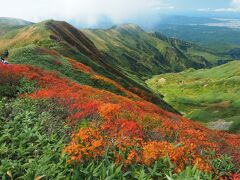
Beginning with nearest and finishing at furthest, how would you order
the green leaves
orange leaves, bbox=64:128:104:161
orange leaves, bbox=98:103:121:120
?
the green leaves, orange leaves, bbox=64:128:104:161, orange leaves, bbox=98:103:121:120

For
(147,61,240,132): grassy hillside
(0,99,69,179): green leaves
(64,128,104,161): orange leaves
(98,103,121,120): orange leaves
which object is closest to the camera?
(0,99,69,179): green leaves

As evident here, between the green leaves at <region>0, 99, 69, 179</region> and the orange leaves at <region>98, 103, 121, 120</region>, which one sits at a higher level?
the green leaves at <region>0, 99, 69, 179</region>

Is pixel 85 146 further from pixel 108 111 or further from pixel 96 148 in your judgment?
pixel 108 111

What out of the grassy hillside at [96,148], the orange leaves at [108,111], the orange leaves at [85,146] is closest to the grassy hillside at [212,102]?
the orange leaves at [108,111]

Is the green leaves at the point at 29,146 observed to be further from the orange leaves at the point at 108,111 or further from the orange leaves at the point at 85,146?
the orange leaves at the point at 108,111

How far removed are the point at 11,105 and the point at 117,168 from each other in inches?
392

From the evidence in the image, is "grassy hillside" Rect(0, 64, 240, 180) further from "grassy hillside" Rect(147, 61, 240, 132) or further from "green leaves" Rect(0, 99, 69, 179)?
"grassy hillside" Rect(147, 61, 240, 132)

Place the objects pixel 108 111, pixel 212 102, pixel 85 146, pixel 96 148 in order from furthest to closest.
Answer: pixel 212 102
pixel 108 111
pixel 85 146
pixel 96 148

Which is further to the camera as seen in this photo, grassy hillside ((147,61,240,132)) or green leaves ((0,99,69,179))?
grassy hillside ((147,61,240,132))

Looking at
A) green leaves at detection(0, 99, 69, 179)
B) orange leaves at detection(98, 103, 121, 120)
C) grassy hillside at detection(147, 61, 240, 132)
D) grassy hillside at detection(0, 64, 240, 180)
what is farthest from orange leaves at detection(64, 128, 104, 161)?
grassy hillside at detection(147, 61, 240, 132)

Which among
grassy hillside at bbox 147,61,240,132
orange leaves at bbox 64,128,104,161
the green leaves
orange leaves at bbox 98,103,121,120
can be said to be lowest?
grassy hillside at bbox 147,61,240,132

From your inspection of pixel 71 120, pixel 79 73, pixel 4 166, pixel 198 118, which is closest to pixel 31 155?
pixel 4 166

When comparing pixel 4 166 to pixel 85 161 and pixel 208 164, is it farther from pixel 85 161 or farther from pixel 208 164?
pixel 208 164

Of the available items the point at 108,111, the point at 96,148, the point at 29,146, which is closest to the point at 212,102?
the point at 108,111
